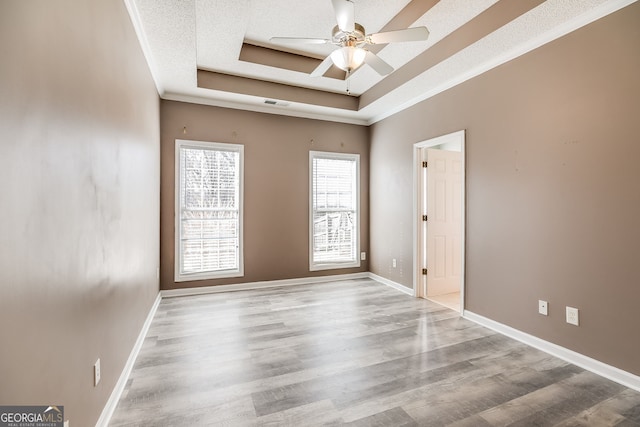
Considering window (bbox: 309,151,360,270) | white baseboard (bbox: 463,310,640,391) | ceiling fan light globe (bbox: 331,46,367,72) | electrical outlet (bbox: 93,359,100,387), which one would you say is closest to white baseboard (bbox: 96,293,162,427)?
electrical outlet (bbox: 93,359,100,387)

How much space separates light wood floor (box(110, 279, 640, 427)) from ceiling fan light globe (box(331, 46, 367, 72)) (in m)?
2.57

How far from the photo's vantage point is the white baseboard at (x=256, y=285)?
433cm

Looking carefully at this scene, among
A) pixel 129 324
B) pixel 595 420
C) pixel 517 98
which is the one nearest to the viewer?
pixel 595 420

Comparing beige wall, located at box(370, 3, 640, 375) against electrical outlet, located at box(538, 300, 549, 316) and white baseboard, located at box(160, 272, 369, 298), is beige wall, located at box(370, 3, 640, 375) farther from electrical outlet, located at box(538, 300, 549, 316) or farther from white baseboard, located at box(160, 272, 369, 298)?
white baseboard, located at box(160, 272, 369, 298)

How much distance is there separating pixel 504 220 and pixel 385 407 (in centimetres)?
223

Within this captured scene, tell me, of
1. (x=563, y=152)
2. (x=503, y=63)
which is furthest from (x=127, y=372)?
(x=503, y=63)

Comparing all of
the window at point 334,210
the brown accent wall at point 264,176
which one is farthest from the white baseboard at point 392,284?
the brown accent wall at point 264,176

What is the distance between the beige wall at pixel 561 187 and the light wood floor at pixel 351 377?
0.43 metres

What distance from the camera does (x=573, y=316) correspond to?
8.33ft

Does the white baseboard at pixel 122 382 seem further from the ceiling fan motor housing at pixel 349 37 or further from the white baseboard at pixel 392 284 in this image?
the white baseboard at pixel 392 284

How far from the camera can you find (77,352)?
1.41m

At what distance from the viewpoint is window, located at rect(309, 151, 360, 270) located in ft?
17.0

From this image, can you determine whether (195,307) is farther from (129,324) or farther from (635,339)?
(635,339)

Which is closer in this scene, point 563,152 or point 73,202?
point 73,202
